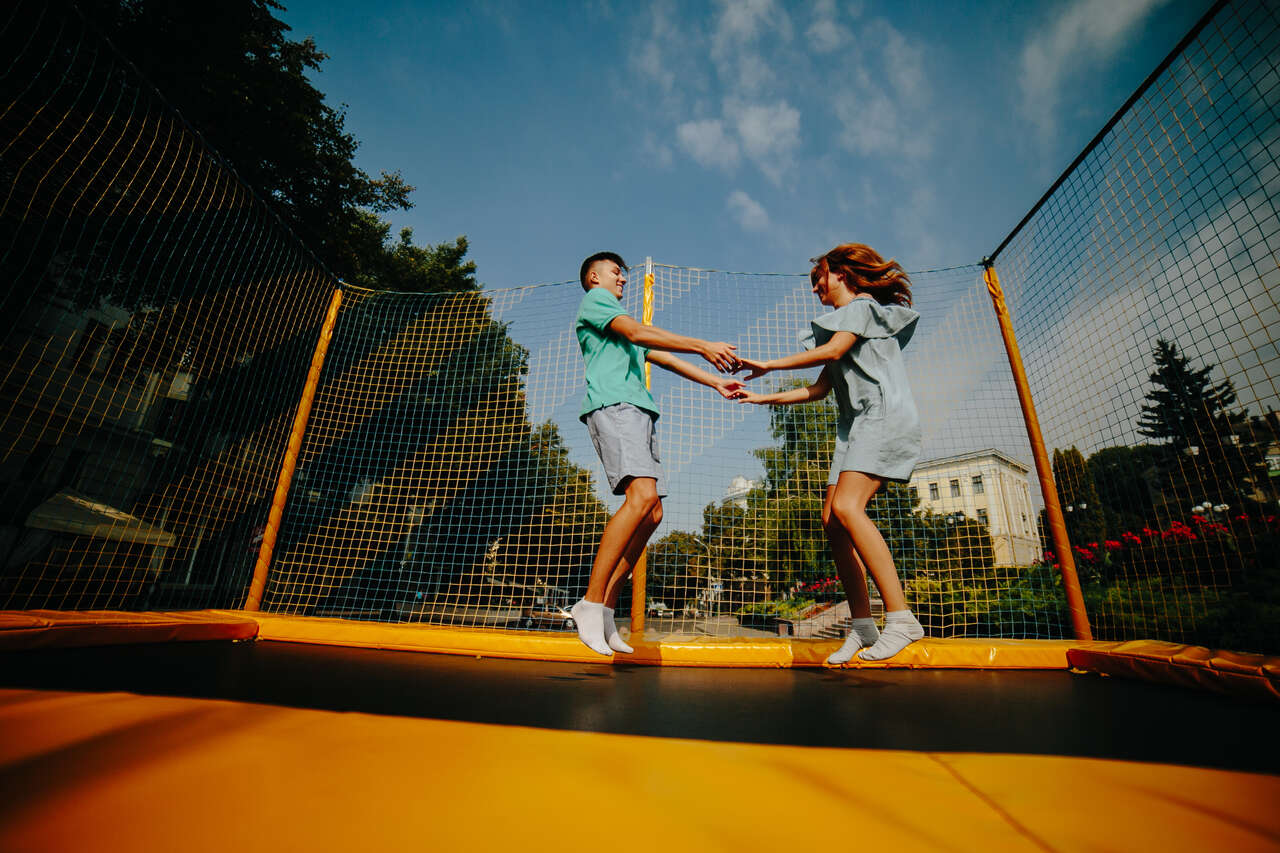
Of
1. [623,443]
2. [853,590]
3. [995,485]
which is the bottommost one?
[853,590]

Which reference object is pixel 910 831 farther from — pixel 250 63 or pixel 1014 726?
pixel 250 63

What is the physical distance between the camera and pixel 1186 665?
1.70 metres

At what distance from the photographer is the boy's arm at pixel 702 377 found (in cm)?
206

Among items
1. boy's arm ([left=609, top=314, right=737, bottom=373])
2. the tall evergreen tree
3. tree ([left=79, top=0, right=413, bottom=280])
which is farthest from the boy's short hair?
tree ([left=79, top=0, right=413, bottom=280])

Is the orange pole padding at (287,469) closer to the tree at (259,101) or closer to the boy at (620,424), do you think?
the boy at (620,424)

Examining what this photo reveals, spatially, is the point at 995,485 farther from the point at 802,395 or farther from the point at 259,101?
the point at 259,101

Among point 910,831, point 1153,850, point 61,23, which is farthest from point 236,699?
point 61,23

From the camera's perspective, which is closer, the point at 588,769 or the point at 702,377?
the point at 588,769

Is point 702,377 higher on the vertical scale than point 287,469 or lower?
higher

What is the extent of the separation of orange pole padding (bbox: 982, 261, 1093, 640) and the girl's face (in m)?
1.81

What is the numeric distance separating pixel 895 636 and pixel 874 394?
0.87 metres

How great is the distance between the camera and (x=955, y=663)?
2240 mm

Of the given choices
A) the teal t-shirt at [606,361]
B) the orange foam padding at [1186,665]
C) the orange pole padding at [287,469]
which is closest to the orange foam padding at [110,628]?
the orange pole padding at [287,469]

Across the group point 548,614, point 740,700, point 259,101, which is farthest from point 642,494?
point 259,101
